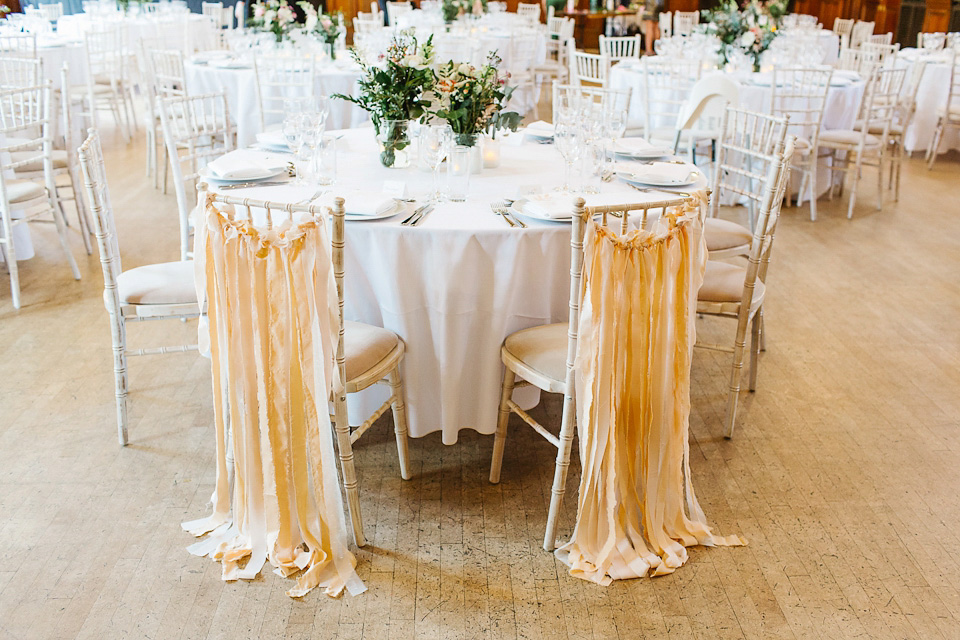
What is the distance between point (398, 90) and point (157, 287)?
1082 millimetres

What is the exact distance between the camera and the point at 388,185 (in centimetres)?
289

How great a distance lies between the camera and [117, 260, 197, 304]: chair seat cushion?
2.81m

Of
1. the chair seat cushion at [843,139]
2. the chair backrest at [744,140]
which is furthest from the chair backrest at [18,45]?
the chair seat cushion at [843,139]

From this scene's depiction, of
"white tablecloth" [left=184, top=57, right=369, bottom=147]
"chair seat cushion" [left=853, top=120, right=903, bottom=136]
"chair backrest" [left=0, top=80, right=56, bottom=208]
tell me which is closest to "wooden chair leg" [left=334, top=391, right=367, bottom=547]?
"chair backrest" [left=0, top=80, right=56, bottom=208]

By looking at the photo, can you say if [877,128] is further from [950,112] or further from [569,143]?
[569,143]

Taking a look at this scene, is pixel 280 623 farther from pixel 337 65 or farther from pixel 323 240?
pixel 337 65

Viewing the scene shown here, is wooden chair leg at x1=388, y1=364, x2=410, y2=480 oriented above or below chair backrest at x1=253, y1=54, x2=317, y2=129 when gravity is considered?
below

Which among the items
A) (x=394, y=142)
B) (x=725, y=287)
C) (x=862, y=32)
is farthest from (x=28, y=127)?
(x=862, y=32)

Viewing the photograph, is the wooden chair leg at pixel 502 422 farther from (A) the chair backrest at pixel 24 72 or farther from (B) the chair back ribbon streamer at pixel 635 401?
(A) the chair backrest at pixel 24 72

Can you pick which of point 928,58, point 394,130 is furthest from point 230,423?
point 928,58

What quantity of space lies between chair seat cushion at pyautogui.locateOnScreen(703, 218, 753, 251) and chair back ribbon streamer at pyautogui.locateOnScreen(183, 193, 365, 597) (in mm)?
1783

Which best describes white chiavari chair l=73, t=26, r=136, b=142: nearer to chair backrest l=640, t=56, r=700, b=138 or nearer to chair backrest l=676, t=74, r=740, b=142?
chair backrest l=640, t=56, r=700, b=138

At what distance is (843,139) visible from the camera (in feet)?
18.6

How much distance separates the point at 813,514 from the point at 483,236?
1357 millimetres
